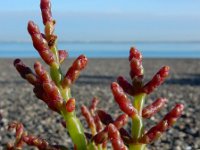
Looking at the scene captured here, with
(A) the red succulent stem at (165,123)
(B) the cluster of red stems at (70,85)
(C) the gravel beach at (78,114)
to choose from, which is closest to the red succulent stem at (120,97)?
(B) the cluster of red stems at (70,85)

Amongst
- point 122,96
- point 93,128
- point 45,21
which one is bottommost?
point 93,128

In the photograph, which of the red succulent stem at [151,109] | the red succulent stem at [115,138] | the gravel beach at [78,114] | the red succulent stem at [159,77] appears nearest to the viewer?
the red succulent stem at [115,138]

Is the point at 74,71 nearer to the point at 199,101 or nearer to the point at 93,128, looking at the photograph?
the point at 93,128

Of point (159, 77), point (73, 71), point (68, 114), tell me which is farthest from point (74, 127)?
point (159, 77)

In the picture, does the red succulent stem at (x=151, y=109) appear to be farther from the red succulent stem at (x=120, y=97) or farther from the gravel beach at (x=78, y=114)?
the gravel beach at (x=78, y=114)

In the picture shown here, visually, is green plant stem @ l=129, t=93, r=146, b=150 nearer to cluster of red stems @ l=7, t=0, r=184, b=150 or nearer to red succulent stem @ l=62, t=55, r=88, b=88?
cluster of red stems @ l=7, t=0, r=184, b=150

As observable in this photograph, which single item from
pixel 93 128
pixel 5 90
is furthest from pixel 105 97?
pixel 93 128

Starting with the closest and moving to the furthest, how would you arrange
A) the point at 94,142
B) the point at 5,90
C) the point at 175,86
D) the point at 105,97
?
the point at 94,142, the point at 105,97, the point at 5,90, the point at 175,86

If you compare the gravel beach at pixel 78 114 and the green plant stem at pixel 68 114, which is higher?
the green plant stem at pixel 68 114

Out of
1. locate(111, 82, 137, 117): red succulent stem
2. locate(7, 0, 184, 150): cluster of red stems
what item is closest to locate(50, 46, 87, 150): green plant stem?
locate(7, 0, 184, 150): cluster of red stems

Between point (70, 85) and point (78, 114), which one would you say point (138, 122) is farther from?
point (78, 114)

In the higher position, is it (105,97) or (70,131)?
(70,131)
